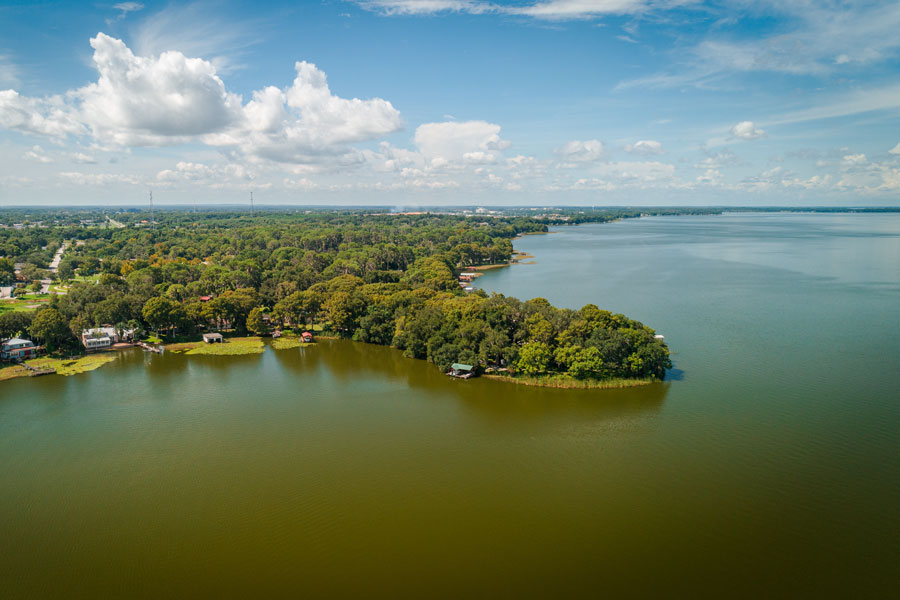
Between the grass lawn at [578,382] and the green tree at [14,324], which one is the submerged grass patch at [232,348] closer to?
the green tree at [14,324]

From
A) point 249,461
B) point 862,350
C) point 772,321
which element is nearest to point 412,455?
point 249,461

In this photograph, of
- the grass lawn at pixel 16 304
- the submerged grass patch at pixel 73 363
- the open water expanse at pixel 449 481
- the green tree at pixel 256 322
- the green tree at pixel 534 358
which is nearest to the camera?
the open water expanse at pixel 449 481

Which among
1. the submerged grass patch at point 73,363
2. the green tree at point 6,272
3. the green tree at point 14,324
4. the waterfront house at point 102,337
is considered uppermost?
the green tree at point 6,272

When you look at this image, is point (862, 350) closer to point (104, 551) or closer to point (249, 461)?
point (249, 461)

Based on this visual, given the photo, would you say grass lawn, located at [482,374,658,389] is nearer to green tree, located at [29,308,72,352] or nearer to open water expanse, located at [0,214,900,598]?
open water expanse, located at [0,214,900,598]

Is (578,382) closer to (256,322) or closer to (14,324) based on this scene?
(256,322)

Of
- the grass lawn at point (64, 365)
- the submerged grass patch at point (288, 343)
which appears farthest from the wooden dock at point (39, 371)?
the submerged grass patch at point (288, 343)

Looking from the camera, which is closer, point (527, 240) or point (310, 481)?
point (310, 481)

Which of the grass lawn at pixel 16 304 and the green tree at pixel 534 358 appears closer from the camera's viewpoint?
the green tree at pixel 534 358
